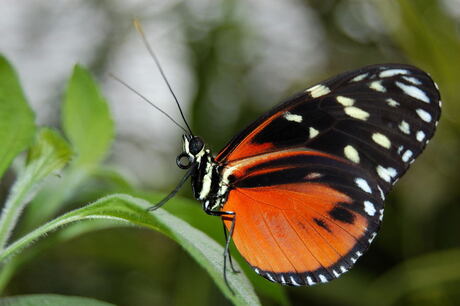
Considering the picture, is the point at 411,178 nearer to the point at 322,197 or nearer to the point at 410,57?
the point at 410,57

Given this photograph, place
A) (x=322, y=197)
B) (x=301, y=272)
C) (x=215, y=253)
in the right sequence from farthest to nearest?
(x=322, y=197) < (x=301, y=272) < (x=215, y=253)

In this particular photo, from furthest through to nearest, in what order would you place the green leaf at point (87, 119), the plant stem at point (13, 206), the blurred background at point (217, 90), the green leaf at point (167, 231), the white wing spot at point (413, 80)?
the blurred background at point (217, 90)
the white wing spot at point (413, 80)
the green leaf at point (87, 119)
the plant stem at point (13, 206)
the green leaf at point (167, 231)

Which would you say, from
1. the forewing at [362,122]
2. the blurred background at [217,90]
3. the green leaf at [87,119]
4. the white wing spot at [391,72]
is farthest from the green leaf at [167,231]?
the blurred background at [217,90]

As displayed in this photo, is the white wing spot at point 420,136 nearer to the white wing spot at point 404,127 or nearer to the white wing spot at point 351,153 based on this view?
the white wing spot at point 404,127

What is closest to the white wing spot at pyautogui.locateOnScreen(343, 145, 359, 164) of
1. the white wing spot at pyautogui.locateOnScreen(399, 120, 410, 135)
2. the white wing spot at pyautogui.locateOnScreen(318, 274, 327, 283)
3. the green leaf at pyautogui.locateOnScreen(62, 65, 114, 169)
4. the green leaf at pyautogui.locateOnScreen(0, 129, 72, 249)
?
the white wing spot at pyautogui.locateOnScreen(399, 120, 410, 135)

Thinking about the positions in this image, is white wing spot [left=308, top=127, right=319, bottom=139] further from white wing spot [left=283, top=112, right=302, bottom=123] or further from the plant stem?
the plant stem

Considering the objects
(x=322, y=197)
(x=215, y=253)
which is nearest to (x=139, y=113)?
(x=322, y=197)
